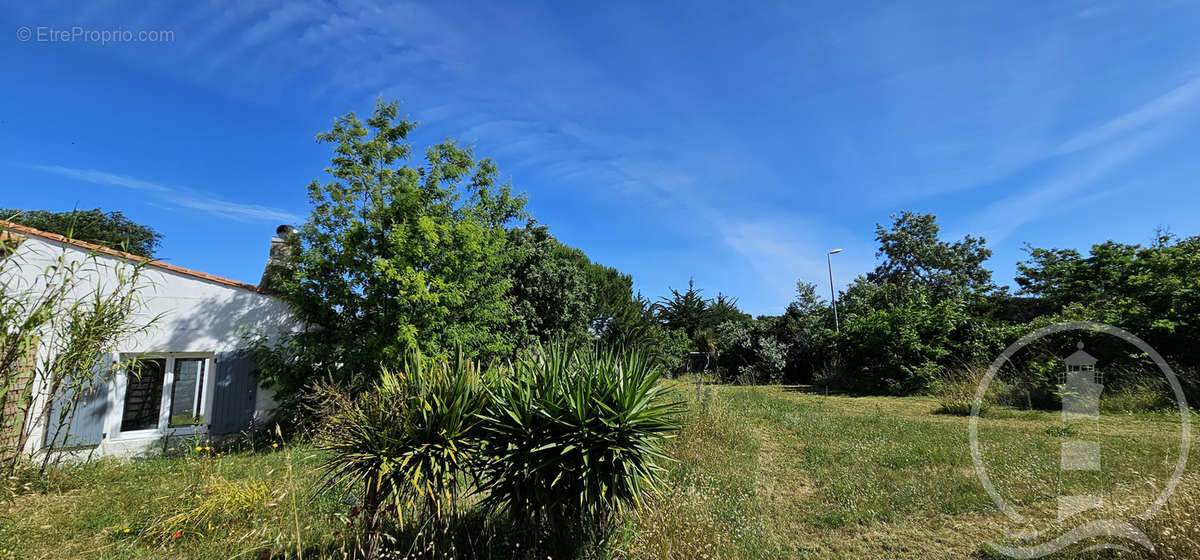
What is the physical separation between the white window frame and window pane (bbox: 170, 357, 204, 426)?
92 millimetres

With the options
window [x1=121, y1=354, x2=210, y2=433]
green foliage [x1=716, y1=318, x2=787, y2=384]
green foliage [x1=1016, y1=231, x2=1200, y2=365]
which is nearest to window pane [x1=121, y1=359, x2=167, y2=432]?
window [x1=121, y1=354, x2=210, y2=433]

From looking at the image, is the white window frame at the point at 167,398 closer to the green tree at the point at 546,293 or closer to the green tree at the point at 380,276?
the green tree at the point at 380,276

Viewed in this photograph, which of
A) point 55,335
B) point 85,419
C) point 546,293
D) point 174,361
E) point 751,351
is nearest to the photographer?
point 55,335

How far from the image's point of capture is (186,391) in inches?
391

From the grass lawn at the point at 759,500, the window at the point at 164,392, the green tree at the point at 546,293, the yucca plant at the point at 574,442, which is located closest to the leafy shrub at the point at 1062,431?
the grass lawn at the point at 759,500

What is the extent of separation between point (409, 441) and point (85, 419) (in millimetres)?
8210

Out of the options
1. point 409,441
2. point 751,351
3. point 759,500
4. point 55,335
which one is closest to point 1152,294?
point 759,500

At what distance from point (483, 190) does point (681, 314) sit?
17755 millimetres

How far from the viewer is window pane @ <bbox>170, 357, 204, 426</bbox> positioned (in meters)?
9.13

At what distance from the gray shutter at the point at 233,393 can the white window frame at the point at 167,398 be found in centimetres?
15

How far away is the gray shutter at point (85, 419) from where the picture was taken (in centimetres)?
765

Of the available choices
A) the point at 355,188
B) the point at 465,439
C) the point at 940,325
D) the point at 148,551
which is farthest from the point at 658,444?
the point at 940,325

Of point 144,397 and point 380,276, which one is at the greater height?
point 380,276

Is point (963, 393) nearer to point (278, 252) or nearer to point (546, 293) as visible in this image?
point (546, 293)
